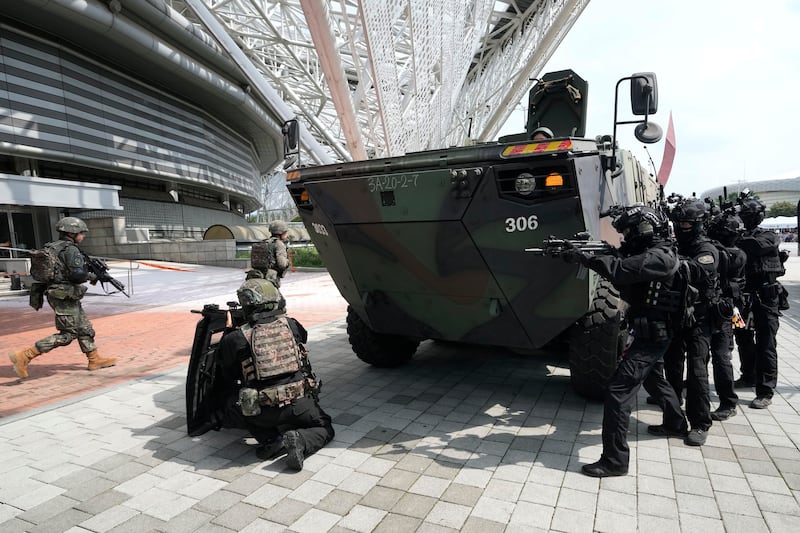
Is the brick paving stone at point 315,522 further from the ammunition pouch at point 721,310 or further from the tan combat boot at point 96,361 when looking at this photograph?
the tan combat boot at point 96,361

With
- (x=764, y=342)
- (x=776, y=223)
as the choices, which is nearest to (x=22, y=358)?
(x=764, y=342)

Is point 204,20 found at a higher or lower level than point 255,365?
higher

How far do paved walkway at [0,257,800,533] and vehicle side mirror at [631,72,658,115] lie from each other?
2.31 meters

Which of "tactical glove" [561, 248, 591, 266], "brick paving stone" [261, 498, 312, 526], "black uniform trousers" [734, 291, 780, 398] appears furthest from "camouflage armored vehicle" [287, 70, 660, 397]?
"brick paving stone" [261, 498, 312, 526]

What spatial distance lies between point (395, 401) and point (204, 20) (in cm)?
1696

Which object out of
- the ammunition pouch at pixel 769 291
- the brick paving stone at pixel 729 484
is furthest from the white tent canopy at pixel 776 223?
the brick paving stone at pixel 729 484

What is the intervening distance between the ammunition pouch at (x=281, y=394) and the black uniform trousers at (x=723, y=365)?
3066 millimetres

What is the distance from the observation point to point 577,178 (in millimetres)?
3316

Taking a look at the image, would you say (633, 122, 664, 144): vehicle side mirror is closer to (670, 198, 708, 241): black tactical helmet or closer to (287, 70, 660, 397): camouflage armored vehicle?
(287, 70, 660, 397): camouflage armored vehicle

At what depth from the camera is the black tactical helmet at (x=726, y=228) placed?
4.33 metres

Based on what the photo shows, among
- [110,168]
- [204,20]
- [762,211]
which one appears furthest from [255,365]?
[110,168]

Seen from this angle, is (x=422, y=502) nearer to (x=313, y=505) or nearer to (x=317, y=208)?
(x=313, y=505)

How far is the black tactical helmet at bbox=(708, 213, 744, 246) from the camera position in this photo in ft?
14.2

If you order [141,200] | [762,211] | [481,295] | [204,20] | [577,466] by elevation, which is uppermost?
[204,20]
